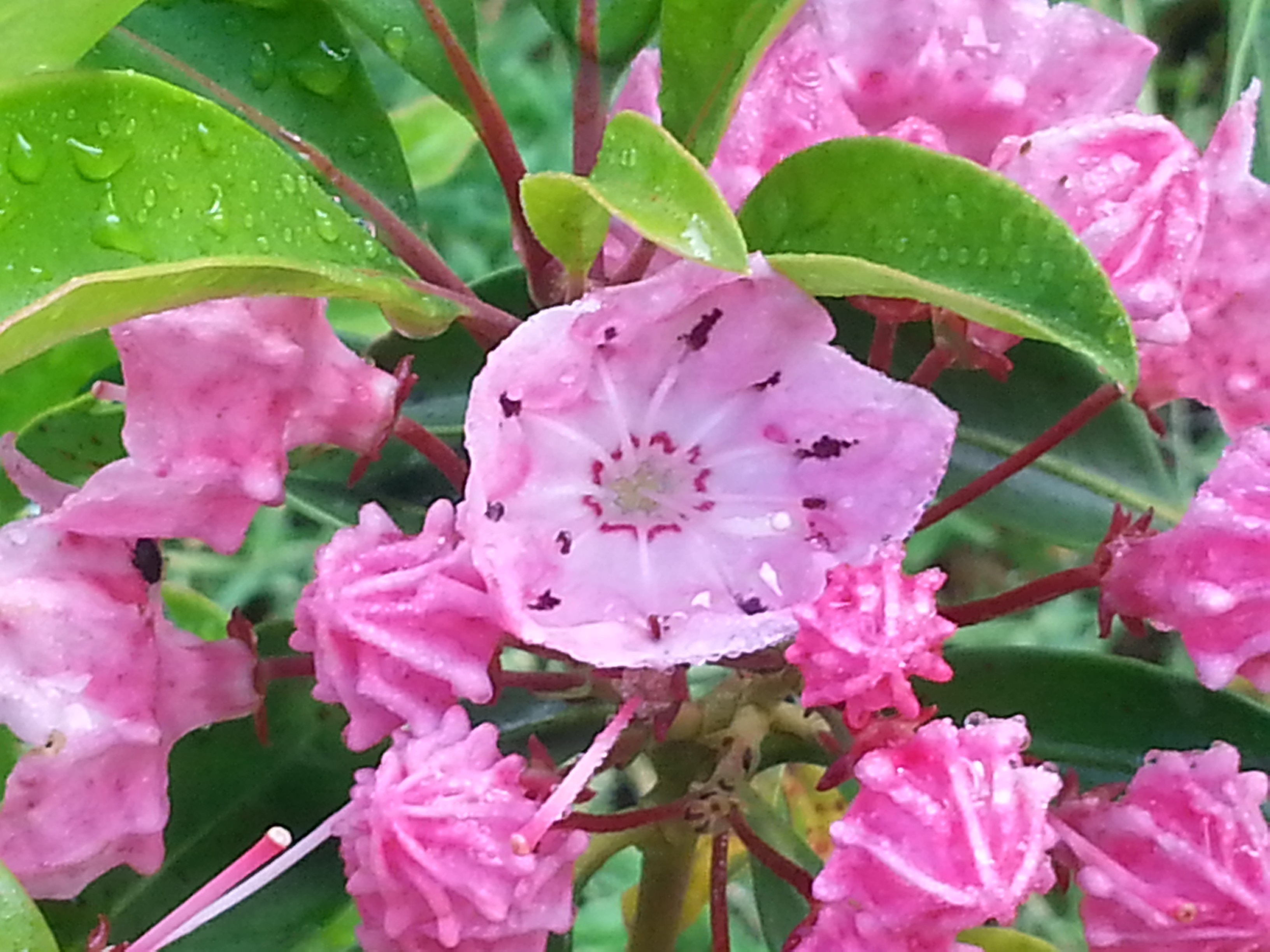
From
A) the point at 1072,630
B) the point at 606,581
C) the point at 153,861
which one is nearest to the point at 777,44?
the point at 606,581

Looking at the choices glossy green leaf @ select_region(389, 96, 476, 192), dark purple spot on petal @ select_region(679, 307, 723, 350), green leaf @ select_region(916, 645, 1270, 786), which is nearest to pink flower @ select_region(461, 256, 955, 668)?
A: dark purple spot on petal @ select_region(679, 307, 723, 350)

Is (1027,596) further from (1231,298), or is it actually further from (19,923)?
(19,923)

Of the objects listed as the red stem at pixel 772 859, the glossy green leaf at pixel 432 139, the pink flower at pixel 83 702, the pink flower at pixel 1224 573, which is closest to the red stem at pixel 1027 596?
the pink flower at pixel 1224 573

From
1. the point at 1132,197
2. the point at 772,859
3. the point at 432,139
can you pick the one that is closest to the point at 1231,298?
the point at 1132,197

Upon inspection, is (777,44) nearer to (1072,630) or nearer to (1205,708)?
(1205,708)

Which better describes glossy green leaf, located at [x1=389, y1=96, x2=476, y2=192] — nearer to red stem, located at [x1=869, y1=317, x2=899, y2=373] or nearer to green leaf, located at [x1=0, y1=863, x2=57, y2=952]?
red stem, located at [x1=869, y1=317, x2=899, y2=373]
